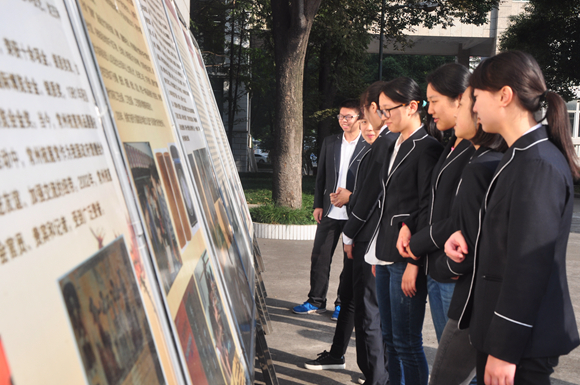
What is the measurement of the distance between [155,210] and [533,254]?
3.89 ft

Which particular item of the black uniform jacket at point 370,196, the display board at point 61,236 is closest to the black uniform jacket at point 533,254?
the display board at point 61,236

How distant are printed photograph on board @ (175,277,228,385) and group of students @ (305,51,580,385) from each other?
976 millimetres

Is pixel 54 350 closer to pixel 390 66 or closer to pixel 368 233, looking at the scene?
pixel 368 233

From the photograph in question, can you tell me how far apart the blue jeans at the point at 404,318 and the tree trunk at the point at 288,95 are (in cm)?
775

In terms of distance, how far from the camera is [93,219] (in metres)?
0.64

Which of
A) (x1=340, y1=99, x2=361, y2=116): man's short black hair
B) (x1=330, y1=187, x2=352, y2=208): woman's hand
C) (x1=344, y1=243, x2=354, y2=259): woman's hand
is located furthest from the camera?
(x1=340, y1=99, x2=361, y2=116): man's short black hair

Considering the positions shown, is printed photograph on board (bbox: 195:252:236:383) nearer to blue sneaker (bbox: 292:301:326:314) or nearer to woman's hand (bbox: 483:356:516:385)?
woman's hand (bbox: 483:356:516:385)

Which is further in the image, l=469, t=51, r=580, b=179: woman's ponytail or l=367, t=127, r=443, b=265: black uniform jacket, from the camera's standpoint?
l=367, t=127, r=443, b=265: black uniform jacket

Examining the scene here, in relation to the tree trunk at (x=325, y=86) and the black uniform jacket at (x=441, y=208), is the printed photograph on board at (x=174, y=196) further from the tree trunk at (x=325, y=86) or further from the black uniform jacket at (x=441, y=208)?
the tree trunk at (x=325, y=86)

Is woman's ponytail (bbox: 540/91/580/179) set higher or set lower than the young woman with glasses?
higher

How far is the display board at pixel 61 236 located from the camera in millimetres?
458

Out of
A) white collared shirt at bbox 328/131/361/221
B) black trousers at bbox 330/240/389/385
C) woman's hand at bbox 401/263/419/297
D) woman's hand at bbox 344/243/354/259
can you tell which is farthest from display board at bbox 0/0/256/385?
white collared shirt at bbox 328/131/361/221

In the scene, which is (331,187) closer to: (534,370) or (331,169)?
(331,169)

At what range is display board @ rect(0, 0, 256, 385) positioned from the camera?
474 millimetres
